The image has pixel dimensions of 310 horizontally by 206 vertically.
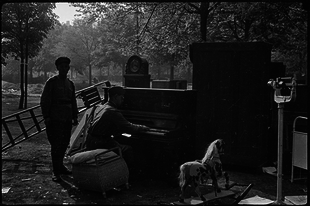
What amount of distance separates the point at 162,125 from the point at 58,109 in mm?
2102

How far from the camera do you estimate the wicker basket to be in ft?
19.6

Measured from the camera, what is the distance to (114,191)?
6.50 meters

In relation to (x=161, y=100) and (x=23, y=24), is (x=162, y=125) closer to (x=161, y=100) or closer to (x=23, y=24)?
(x=161, y=100)

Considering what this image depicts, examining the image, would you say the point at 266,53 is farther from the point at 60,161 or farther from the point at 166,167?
the point at 60,161

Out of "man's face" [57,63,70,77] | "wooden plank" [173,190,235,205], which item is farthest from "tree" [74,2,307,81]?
"wooden plank" [173,190,235,205]

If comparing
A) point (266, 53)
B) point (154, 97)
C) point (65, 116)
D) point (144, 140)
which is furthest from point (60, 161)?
point (266, 53)

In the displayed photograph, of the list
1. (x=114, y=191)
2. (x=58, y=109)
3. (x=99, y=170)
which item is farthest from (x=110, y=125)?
(x=58, y=109)

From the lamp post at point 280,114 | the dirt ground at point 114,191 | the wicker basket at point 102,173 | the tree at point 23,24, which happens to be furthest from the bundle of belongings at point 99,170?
the tree at point 23,24

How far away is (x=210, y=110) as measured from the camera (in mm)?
7812

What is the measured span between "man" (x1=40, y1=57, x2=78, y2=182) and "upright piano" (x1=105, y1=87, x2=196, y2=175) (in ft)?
4.23

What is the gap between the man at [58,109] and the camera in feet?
23.6

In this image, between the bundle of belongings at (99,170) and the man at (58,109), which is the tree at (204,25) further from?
the bundle of belongings at (99,170)

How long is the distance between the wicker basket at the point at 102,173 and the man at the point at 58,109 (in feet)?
4.00

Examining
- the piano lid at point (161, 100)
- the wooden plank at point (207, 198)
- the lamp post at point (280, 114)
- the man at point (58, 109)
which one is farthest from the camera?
the piano lid at point (161, 100)
